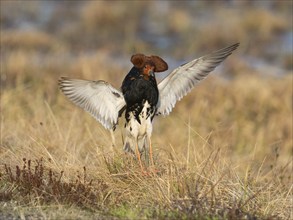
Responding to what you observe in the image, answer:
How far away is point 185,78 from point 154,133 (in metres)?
2.71

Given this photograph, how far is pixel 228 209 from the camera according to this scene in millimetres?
4789

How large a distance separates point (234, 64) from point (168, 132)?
5352 mm

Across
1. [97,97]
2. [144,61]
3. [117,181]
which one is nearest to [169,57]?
[97,97]

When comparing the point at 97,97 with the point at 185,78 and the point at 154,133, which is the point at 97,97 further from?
the point at 154,133

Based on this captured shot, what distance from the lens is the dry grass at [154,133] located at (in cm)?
498

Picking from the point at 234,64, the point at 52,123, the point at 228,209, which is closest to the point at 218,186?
the point at 228,209

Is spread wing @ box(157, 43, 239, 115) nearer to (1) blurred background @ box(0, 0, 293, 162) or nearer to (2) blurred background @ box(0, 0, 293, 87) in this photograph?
(1) blurred background @ box(0, 0, 293, 162)

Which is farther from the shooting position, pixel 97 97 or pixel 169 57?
pixel 169 57

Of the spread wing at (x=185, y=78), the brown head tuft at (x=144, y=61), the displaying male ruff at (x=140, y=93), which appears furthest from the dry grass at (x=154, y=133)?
the brown head tuft at (x=144, y=61)

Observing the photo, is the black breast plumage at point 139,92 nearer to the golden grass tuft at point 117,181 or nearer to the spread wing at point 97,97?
the spread wing at point 97,97

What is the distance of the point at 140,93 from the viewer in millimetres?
5430

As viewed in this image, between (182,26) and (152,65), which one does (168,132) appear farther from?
(182,26)

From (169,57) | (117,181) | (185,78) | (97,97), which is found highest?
(169,57)

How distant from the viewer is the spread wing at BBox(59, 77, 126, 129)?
5570mm
